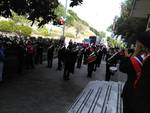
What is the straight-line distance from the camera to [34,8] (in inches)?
840

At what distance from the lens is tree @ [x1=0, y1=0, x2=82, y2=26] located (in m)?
20.4

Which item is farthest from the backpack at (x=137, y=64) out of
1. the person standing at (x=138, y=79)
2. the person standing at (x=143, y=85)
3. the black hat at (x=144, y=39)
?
the black hat at (x=144, y=39)

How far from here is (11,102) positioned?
12078mm

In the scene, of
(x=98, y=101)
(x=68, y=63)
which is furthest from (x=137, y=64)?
(x=68, y=63)

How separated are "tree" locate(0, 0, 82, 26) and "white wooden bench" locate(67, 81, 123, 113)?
1227 centimetres

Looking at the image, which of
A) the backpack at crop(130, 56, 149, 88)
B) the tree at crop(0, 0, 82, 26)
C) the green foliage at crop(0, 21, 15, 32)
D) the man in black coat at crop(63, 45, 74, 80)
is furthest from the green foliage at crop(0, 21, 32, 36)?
the backpack at crop(130, 56, 149, 88)

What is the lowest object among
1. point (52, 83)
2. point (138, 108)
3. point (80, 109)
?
point (52, 83)

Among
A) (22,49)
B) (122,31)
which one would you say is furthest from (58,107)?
(122,31)

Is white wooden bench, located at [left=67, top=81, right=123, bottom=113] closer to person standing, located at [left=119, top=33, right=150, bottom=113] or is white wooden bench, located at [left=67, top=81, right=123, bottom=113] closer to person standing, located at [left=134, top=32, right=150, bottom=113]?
person standing, located at [left=119, top=33, right=150, bottom=113]

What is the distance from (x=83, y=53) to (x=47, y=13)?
8.94 m

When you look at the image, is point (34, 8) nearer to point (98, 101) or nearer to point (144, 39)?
point (98, 101)

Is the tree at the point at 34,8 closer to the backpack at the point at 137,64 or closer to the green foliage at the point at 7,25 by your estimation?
the backpack at the point at 137,64

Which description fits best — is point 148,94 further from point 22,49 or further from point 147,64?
point 22,49

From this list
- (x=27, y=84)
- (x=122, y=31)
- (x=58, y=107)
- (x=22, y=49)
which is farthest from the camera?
(x=122, y=31)
